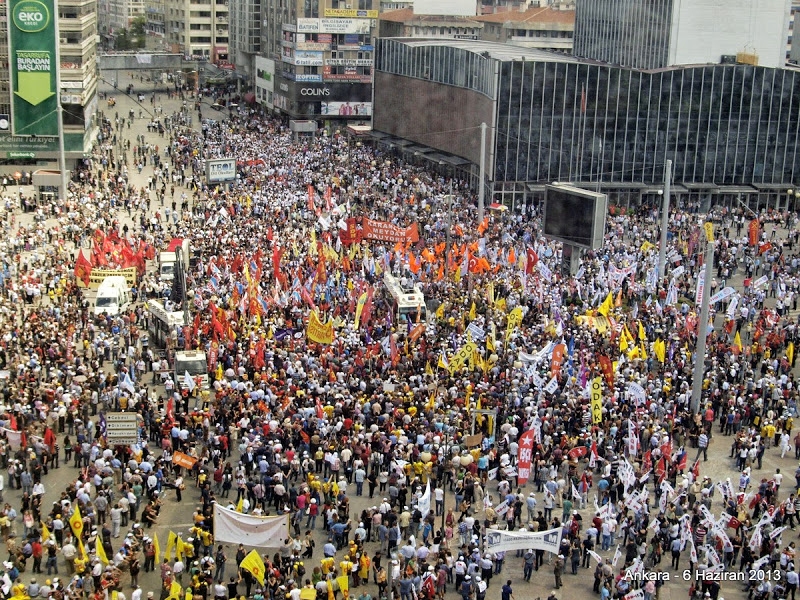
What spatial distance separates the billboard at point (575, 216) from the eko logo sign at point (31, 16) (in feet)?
130

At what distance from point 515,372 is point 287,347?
7982 mm

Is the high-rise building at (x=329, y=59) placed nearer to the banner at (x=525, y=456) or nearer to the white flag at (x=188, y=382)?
the white flag at (x=188, y=382)

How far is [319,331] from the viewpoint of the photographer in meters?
42.4

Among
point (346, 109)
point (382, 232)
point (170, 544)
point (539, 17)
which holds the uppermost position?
point (539, 17)

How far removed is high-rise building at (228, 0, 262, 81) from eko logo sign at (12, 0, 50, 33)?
47.2 metres

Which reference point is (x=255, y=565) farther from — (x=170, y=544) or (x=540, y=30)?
(x=540, y=30)

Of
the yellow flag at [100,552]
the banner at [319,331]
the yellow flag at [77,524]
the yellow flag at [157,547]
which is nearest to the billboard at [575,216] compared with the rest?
the banner at [319,331]

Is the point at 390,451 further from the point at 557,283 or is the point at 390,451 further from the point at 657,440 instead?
the point at 557,283

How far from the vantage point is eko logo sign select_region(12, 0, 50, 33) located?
80562mm

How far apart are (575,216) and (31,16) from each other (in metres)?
42.3

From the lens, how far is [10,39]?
266 feet

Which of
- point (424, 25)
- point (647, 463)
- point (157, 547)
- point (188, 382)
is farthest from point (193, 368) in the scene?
point (424, 25)

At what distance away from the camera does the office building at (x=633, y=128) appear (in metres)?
75.6

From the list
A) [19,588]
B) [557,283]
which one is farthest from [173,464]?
[557,283]
